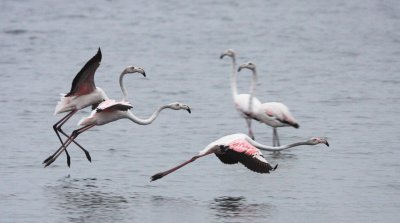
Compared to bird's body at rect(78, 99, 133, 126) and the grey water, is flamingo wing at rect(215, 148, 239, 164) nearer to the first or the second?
the grey water

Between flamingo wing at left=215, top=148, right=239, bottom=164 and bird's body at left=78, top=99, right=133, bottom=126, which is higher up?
bird's body at left=78, top=99, right=133, bottom=126

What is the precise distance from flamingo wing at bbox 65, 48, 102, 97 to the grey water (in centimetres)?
78

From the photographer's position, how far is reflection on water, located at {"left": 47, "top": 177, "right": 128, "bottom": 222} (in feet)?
31.0

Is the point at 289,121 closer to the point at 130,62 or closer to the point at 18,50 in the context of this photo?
the point at 130,62

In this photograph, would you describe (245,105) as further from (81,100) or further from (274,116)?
(81,100)

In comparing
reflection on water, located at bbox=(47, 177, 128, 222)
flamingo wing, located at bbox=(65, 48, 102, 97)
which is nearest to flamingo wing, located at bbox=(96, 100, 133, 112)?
flamingo wing, located at bbox=(65, 48, 102, 97)

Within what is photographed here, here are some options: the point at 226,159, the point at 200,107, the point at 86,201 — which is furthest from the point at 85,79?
the point at 200,107

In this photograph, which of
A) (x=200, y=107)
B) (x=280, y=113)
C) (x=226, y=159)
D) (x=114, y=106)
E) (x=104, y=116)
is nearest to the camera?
(x=226, y=159)

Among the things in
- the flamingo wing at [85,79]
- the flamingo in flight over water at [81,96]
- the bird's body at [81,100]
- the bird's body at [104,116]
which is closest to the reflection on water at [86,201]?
the bird's body at [104,116]

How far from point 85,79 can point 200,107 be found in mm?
4043

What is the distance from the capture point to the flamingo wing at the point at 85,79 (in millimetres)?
11516

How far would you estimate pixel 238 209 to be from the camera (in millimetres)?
9844

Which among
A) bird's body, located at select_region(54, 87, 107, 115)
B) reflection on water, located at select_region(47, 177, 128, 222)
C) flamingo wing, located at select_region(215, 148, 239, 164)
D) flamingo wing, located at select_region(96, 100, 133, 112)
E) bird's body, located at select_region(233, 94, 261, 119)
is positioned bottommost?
reflection on water, located at select_region(47, 177, 128, 222)

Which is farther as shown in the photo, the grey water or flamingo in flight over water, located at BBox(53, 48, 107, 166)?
flamingo in flight over water, located at BBox(53, 48, 107, 166)
